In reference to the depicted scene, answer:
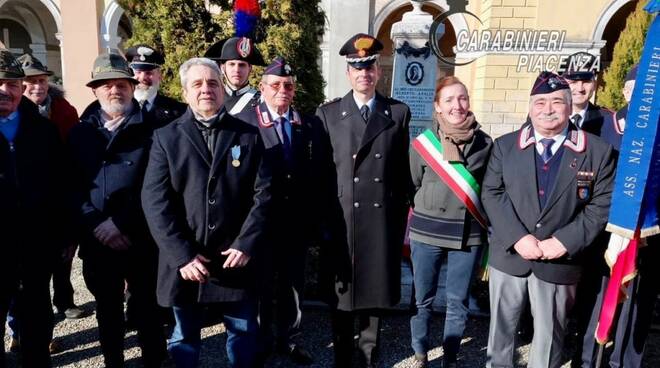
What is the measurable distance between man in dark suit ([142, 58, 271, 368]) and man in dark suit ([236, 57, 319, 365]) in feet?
1.04

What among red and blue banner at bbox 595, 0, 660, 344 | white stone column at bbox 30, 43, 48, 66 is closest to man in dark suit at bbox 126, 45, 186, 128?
red and blue banner at bbox 595, 0, 660, 344

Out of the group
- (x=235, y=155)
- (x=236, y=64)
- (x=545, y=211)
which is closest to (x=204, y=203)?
(x=235, y=155)

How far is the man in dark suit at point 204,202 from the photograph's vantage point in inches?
101

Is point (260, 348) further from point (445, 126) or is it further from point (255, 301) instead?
point (445, 126)

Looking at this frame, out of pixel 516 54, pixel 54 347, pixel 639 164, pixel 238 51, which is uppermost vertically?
pixel 516 54

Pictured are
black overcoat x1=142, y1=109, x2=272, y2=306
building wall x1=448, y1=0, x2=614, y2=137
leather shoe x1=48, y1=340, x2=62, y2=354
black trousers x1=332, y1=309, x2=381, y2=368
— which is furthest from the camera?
building wall x1=448, y1=0, x2=614, y2=137

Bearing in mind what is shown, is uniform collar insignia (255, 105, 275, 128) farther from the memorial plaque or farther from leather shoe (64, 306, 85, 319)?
the memorial plaque

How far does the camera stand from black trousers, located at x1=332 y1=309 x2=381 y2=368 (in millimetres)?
3271

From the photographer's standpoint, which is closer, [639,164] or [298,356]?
[639,164]

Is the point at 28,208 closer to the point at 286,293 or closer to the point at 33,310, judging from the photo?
the point at 33,310

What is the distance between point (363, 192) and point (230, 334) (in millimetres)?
1196

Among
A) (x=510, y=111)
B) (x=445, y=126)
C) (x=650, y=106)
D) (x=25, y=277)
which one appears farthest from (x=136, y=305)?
(x=510, y=111)

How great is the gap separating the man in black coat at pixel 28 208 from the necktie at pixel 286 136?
1.37 meters

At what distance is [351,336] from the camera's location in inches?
130
